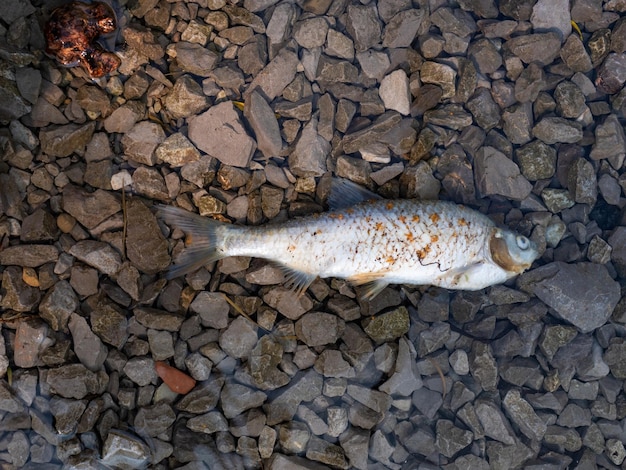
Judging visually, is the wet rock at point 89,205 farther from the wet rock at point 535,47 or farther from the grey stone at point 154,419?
the wet rock at point 535,47

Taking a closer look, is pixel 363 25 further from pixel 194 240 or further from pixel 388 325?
pixel 388 325

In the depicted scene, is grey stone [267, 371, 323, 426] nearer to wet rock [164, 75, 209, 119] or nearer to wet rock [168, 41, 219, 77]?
wet rock [164, 75, 209, 119]

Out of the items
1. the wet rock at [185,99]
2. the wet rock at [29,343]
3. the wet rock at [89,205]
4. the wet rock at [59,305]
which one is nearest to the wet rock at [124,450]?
the wet rock at [29,343]

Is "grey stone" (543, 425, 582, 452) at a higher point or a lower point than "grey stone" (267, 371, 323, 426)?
lower

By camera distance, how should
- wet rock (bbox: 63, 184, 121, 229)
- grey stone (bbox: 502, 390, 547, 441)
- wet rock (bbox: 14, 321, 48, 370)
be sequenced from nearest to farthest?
1. wet rock (bbox: 14, 321, 48, 370)
2. wet rock (bbox: 63, 184, 121, 229)
3. grey stone (bbox: 502, 390, 547, 441)

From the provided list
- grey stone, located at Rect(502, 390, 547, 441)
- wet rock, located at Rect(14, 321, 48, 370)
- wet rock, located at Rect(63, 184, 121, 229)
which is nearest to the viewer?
wet rock, located at Rect(14, 321, 48, 370)

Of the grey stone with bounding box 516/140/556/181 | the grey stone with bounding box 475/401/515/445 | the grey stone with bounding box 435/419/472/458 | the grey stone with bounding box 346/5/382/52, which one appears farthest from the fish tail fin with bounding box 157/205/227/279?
the grey stone with bounding box 516/140/556/181

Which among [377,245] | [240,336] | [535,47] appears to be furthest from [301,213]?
[535,47]

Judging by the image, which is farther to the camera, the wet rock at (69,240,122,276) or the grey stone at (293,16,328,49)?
the grey stone at (293,16,328,49)
